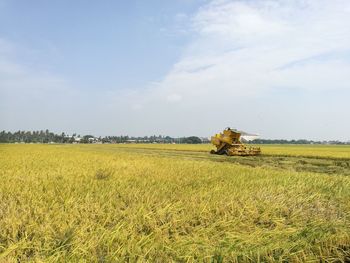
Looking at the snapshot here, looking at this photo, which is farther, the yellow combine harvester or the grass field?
the yellow combine harvester

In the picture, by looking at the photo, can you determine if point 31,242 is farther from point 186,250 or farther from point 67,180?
point 67,180

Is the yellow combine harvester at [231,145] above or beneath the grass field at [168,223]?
above

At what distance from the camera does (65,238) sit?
15.3 feet

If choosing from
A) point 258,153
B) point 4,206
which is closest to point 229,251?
point 4,206

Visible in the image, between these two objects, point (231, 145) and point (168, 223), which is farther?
point (231, 145)

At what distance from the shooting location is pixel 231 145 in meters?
30.2

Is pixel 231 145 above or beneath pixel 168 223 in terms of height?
above

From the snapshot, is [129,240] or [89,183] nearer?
[129,240]

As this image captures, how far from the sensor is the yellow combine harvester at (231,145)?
29.4 m

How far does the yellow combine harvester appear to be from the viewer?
96.6ft

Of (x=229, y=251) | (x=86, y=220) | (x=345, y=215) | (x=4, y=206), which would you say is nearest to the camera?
(x=229, y=251)

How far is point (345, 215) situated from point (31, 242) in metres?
5.39

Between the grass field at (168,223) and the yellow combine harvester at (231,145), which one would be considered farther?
the yellow combine harvester at (231,145)

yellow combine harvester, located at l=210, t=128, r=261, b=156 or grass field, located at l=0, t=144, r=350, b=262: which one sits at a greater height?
yellow combine harvester, located at l=210, t=128, r=261, b=156
